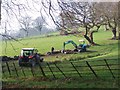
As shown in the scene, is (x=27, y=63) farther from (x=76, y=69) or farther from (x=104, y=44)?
(x=104, y=44)

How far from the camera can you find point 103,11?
13.0 feet

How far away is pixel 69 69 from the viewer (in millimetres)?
4168

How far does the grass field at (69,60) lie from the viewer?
3.65m

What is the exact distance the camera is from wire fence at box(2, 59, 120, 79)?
13.2 ft

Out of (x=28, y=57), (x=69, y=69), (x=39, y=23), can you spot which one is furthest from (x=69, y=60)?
(x=39, y=23)

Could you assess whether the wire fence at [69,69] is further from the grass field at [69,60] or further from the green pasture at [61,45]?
the green pasture at [61,45]

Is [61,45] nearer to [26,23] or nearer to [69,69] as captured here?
[69,69]

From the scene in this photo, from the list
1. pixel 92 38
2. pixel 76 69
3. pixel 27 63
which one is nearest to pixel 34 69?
pixel 27 63

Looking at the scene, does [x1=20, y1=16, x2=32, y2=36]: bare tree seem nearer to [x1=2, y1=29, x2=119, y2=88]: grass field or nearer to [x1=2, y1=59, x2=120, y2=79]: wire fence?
[x1=2, y1=29, x2=119, y2=88]: grass field

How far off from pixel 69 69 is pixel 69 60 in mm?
344

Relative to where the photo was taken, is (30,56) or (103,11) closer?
(103,11)

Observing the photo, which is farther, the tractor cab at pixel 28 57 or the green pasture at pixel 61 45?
the tractor cab at pixel 28 57

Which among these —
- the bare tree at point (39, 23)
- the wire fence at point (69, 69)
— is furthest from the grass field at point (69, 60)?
the bare tree at point (39, 23)

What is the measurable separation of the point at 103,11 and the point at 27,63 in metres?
1.61
